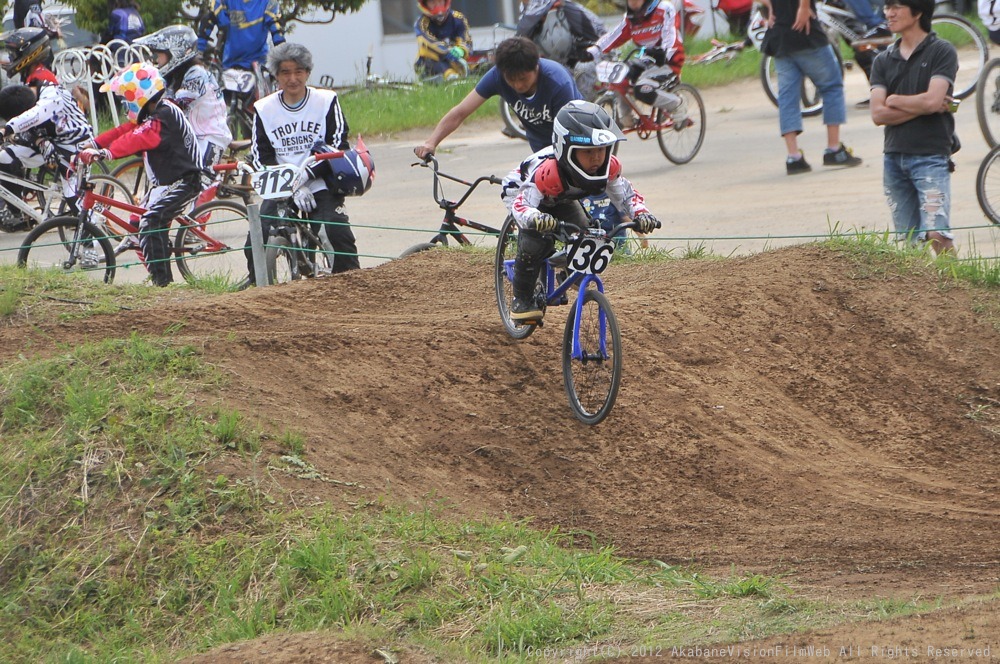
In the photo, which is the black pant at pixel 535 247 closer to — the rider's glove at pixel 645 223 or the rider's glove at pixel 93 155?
the rider's glove at pixel 645 223

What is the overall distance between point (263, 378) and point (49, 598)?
1.77 m

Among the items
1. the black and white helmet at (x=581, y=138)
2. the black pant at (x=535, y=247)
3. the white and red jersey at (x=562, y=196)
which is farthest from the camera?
the black pant at (x=535, y=247)

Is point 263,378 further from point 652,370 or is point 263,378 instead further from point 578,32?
point 578,32

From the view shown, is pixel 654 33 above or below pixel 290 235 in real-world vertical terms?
above

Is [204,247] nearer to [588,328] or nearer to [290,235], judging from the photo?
[290,235]

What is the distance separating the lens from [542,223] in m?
6.31

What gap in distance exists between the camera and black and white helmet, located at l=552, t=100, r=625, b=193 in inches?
244

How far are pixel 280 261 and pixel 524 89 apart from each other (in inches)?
106

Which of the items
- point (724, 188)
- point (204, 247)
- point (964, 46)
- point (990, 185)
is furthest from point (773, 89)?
point (204, 247)

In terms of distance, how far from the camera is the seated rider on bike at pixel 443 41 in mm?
20047

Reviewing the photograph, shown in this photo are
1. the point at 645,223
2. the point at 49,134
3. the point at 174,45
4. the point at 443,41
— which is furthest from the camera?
the point at 443,41

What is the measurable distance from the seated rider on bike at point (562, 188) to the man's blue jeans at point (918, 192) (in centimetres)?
249

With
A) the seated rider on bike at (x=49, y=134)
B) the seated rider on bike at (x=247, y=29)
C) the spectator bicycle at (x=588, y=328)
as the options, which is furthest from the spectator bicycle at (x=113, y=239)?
the seated rider on bike at (x=247, y=29)

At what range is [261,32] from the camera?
52.1 feet
